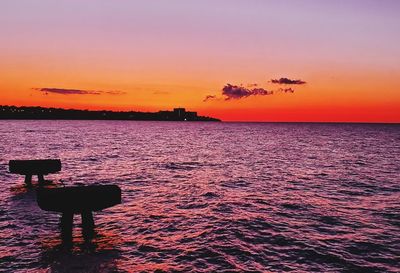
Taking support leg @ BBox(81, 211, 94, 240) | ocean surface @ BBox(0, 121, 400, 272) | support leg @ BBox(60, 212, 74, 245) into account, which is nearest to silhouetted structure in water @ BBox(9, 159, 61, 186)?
ocean surface @ BBox(0, 121, 400, 272)

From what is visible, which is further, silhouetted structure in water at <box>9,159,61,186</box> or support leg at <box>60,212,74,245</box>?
silhouetted structure in water at <box>9,159,61,186</box>

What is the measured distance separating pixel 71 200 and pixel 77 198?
193mm

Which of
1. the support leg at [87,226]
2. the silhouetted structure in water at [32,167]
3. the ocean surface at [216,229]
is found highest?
the silhouetted structure in water at [32,167]

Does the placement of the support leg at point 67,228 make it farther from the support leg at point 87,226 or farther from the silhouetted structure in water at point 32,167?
the silhouetted structure in water at point 32,167

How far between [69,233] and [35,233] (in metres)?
2.43

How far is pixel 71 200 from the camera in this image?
11977 mm

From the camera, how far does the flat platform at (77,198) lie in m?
11.9

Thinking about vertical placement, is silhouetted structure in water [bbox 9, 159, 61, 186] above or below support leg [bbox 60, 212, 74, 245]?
above

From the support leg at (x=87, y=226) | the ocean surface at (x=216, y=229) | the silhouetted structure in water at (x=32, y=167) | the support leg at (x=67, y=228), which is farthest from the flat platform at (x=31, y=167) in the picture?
the support leg at (x=67, y=228)

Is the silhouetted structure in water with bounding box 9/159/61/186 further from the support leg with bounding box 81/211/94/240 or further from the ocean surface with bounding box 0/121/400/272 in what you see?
the support leg with bounding box 81/211/94/240

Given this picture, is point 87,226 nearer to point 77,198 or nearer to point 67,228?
point 67,228

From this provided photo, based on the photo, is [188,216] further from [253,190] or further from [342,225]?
[253,190]

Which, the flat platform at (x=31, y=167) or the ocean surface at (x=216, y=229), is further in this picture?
the flat platform at (x=31, y=167)

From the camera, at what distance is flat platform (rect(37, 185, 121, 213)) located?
11930 millimetres
